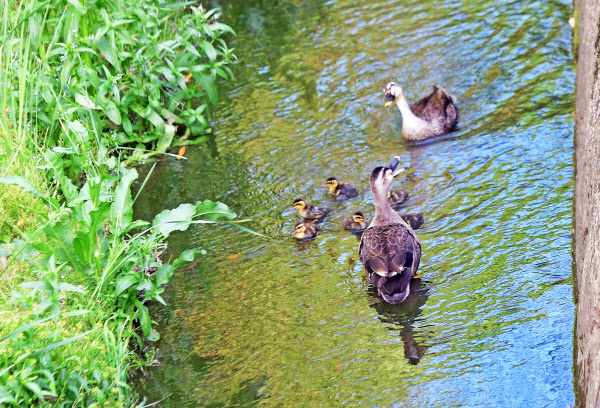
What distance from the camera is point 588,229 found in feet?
15.0

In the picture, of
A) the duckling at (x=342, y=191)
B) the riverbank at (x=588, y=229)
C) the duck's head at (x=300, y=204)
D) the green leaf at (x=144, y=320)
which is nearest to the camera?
the riverbank at (x=588, y=229)

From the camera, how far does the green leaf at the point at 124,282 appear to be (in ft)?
15.5

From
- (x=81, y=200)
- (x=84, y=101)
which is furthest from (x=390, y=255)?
(x=84, y=101)

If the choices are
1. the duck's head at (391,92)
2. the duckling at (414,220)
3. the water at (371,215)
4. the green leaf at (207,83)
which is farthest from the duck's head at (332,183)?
the green leaf at (207,83)

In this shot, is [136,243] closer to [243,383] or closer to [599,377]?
[243,383]

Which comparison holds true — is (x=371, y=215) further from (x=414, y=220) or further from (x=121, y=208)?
(x=121, y=208)

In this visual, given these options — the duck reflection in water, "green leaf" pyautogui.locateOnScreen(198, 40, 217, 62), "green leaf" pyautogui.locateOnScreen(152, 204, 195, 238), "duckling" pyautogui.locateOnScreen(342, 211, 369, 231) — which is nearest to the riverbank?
the duck reflection in water

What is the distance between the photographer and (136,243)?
4.85 m

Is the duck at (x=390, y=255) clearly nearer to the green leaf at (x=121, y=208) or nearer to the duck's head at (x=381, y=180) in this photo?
the duck's head at (x=381, y=180)

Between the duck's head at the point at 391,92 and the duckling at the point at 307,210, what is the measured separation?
6.84 ft

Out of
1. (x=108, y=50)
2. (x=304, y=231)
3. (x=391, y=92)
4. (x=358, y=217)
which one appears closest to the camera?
(x=304, y=231)

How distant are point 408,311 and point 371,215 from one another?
5.65 ft

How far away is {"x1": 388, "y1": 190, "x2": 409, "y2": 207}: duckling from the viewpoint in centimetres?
692

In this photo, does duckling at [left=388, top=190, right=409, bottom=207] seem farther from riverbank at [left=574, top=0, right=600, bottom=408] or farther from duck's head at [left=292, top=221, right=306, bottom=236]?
riverbank at [left=574, top=0, right=600, bottom=408]
